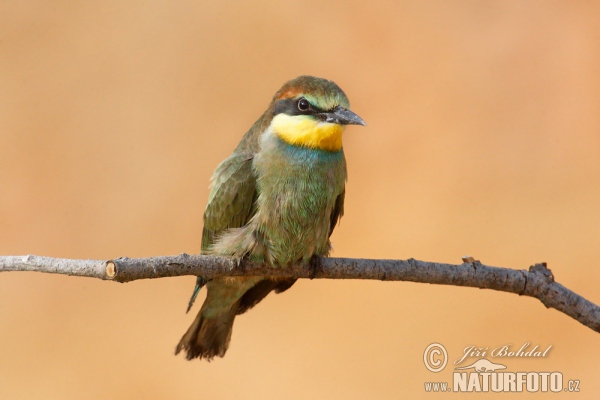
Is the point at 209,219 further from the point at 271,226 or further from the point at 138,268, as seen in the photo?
the point at 138,268

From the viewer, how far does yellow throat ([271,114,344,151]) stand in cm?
156

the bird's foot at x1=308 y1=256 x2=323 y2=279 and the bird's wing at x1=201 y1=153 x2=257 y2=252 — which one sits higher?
the bird's wing at x1=201 y1=153 x2=257 y2=252

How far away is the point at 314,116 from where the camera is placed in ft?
5.12

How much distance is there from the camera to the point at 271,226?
5.08 feet

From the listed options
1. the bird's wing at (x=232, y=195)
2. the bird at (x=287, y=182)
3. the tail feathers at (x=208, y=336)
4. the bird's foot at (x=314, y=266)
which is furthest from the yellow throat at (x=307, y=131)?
the tail feathers at (x=208, y=336)

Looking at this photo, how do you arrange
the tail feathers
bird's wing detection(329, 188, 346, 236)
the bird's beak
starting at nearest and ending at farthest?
the bird's beak
bird's wing detection(329, 188, 346, 236)
the tail feathers

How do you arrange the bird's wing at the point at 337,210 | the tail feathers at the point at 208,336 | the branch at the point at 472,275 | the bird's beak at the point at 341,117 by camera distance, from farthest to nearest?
the tail feathers at the point at 208,336, the bird's wing at the point at 337,210, the bird's beak at the point at 341,117, the branch at the point at 472,275

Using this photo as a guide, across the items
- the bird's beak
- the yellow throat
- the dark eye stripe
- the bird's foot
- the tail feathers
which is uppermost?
the dark eye stripe

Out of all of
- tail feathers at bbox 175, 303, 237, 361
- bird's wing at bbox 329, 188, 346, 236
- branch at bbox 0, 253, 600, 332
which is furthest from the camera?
tail feathers at bbox 175, 303, 237, 361

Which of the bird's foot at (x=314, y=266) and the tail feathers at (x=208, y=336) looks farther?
the tail feathers at (x=208, y=336)

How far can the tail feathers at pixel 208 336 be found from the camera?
5.92 ft

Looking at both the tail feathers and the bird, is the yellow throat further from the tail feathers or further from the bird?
the tail feathers

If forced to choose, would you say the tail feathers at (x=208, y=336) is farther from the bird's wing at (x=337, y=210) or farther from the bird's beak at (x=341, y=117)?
the bird's beak at (x=341, y=117)

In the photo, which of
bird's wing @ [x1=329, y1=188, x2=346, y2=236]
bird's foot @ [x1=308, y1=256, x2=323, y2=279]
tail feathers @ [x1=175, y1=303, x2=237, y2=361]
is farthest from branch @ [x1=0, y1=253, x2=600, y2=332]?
tail feathers @ [x1=175, y1=303, x2=237, y2=361]
